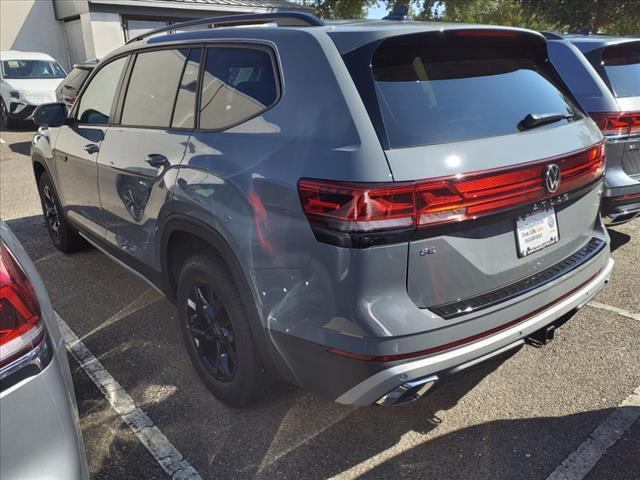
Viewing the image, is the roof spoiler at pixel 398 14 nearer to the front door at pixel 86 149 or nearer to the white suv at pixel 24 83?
the front door at pixel 86 149

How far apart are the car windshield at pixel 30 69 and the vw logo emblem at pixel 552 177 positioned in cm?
1447

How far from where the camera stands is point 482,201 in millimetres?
2012

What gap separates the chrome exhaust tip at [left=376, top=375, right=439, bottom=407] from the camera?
199cm

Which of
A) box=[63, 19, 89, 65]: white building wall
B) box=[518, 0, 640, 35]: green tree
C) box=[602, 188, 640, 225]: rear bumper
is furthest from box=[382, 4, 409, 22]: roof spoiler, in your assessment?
box=[518, 0, 640, 35]: green tree

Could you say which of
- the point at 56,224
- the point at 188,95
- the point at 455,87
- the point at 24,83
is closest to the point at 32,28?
the point at 24,83

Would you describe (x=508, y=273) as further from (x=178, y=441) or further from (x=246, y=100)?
(x=178, y=441)

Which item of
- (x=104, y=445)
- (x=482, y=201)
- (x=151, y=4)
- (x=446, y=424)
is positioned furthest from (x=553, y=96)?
(x=151, y=4)

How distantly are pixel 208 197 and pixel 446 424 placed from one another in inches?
62.7

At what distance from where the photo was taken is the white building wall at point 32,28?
A: 17.9 meters

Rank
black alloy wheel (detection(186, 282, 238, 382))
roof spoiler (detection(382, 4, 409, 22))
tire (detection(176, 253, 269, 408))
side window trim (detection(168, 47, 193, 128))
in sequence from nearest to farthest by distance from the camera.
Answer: tire (detection(176, 253, 269, 408)) → black alloy wheel (detection(186, 282, 238, 382)) → side window trim (detection(168, 47, 193, 128)) → roof spoiler (detection(382, 4, 409, 22))

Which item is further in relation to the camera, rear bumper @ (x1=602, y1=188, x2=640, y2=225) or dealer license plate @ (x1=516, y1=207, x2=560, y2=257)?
rear bumper @ (x1=602, y1=188, x2=640, y2=225)

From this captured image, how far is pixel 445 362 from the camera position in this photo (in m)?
2.03

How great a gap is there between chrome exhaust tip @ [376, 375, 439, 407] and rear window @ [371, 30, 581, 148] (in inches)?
34.3

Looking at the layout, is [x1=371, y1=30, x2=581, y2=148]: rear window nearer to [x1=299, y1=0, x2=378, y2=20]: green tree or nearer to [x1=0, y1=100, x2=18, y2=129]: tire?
[x1=0, y1=100, x2=18, y2=129]: tire
